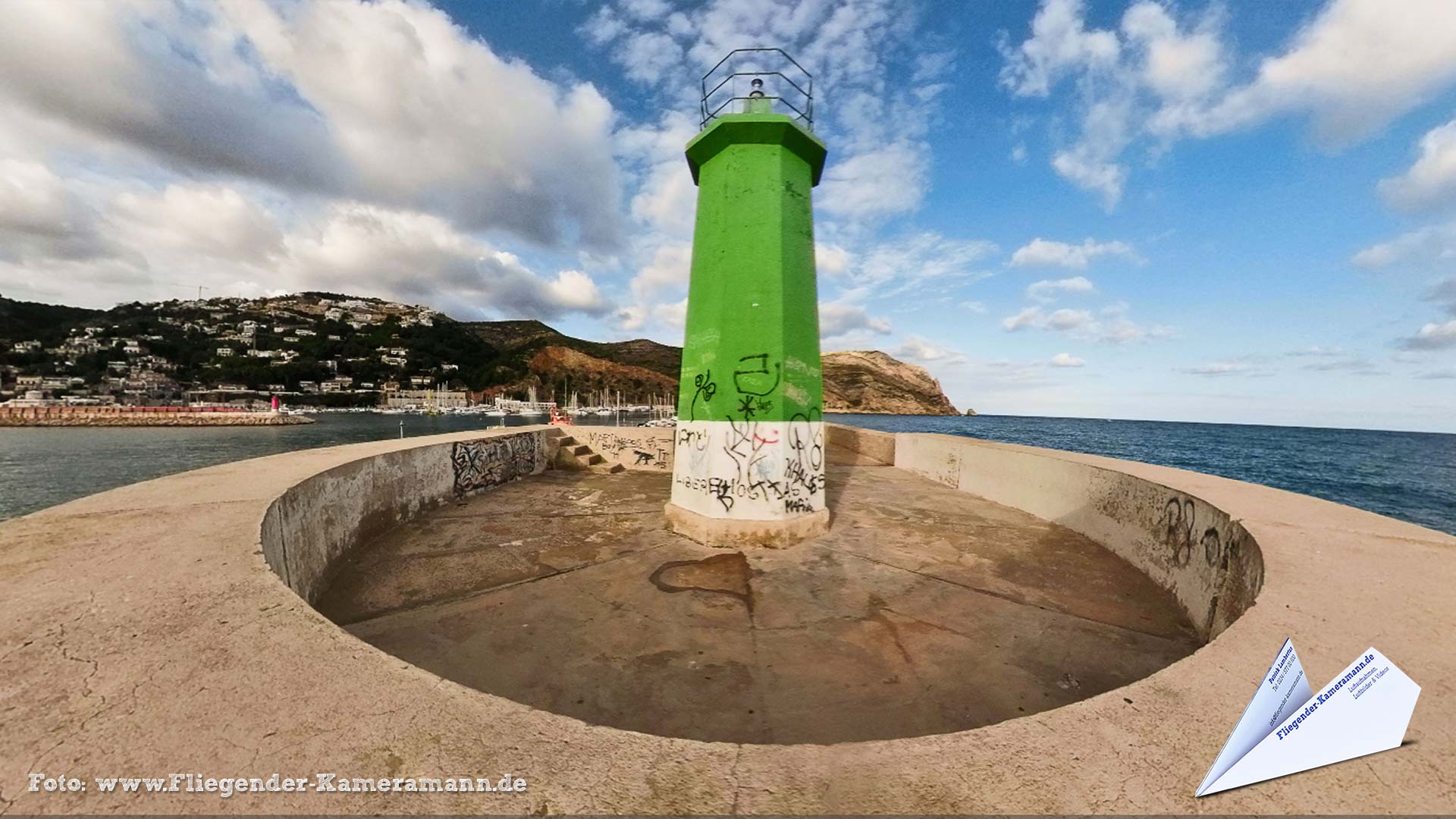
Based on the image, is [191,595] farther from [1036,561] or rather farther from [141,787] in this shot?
[1036,561]

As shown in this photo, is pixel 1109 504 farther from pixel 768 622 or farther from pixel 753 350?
pixel 768 622

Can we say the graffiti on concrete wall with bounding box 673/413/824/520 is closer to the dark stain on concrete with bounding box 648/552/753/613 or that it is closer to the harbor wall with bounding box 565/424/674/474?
the dark stain on concrete with bounding box 648/552/753/613

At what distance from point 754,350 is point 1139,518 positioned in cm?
672

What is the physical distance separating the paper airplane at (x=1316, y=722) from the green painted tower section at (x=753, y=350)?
257 inches

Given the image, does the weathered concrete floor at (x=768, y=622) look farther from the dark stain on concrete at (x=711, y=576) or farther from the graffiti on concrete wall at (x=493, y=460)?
the graffiti on concrete wall at (x=493, y=460)

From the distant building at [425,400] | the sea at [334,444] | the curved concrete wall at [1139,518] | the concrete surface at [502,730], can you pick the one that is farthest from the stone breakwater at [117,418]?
the curved concrete wall at [1139,518]

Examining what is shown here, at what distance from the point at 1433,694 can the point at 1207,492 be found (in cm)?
596

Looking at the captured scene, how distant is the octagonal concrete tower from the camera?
8477mm

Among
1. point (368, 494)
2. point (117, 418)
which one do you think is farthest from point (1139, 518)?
point (117, 418)

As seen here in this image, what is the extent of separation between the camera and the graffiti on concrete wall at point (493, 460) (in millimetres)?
11914

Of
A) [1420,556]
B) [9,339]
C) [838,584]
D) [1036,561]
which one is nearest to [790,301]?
[838,584]

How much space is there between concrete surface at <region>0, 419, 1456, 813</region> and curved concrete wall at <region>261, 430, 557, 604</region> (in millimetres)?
1944

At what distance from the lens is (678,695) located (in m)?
4.36

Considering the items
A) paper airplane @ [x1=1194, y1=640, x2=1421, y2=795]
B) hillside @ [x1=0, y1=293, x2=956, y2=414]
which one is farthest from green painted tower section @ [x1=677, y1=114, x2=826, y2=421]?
hillside @ [x1=0, y1=293, x2=956, y2=414]
